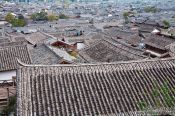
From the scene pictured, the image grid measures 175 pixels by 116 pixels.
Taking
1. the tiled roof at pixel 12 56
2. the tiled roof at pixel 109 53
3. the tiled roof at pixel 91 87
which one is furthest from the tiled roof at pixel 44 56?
the tiled roof at pixel 91 87

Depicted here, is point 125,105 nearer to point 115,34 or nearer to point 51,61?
point 51,61

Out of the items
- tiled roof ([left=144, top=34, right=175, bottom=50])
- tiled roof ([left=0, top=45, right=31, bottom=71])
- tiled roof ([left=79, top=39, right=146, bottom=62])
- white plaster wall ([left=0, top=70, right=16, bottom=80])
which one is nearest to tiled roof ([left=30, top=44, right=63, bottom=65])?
tiled roof ([left=0, top=45, right=31, bottom=71])

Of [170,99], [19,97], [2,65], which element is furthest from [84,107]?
[2,65]

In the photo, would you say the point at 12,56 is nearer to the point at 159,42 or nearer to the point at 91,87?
the point at 91,87

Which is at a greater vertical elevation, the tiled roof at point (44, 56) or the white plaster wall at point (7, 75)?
the tiled roof at point (44, 56)

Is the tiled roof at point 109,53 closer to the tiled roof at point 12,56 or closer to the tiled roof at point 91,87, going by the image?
the tiled roof at point 12,56

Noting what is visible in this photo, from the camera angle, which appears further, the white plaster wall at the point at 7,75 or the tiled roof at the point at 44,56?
the tiled roof at the point at 44,56

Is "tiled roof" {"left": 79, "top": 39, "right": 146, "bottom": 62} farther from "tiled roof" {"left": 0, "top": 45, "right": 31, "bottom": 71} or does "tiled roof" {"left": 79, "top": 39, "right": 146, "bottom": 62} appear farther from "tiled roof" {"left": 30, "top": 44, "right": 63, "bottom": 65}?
"tiled roof" {"left": 0, "top": 45, "right": 31, "bottom": 71}
